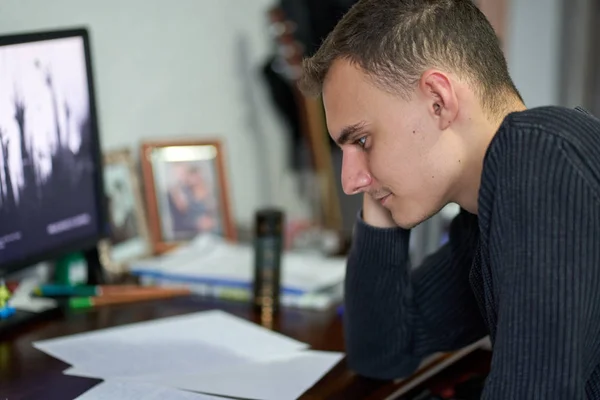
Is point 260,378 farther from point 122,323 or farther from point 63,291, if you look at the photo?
point 63,291

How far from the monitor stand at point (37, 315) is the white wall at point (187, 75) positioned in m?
0.29

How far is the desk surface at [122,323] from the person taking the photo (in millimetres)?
1365

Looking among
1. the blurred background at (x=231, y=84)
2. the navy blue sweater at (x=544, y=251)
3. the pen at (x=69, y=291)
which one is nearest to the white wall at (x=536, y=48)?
the blurred background at (x=231, y=84)

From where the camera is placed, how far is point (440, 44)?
1243 millimetres

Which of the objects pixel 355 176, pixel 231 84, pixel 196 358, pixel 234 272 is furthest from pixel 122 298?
pixel 231 84

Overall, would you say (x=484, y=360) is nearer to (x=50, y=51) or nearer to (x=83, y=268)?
(x=83, y=268)

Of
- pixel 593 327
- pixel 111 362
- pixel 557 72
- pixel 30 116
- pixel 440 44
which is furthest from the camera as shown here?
pixel 557 72

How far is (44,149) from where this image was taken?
64.9 inches

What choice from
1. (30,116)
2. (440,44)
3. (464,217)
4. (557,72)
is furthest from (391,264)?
(557,72)

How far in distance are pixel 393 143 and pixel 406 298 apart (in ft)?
1.28

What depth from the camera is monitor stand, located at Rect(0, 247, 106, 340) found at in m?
1.59

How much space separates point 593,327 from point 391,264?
46 cm

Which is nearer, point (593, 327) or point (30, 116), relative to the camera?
point (593, 327)

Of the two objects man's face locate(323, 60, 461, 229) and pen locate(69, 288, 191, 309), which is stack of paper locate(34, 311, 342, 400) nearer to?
pen locate(69, 288, 191, 309)
